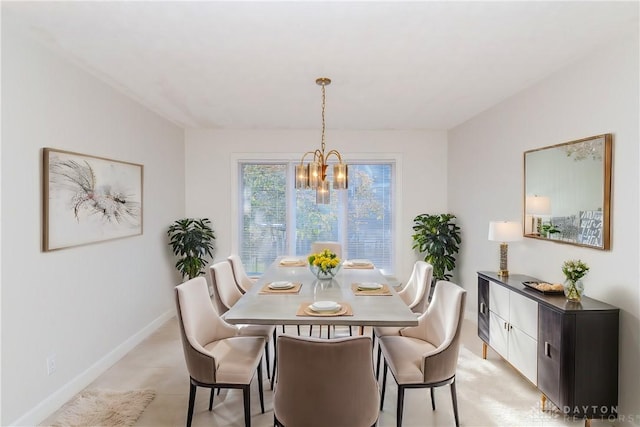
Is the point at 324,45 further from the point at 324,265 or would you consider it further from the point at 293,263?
the point at 293,263

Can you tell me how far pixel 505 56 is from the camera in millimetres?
2604

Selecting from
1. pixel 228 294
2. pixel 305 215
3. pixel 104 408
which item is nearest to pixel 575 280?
pixel 228 294

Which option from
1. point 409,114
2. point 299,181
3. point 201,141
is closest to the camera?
point 299,181

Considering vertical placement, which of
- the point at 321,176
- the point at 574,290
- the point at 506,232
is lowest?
the point at 574,290

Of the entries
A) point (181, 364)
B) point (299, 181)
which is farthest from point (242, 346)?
point (299, 181)

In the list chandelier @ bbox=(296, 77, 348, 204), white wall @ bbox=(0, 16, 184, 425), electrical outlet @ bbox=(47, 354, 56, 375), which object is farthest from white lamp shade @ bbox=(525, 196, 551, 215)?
electrical outlet @ bbox=(47, 354, 56, 375)

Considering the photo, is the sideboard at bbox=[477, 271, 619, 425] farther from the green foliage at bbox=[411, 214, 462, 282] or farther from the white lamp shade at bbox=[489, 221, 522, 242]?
the green foliage at bbox=[411, 214, 462, 282]

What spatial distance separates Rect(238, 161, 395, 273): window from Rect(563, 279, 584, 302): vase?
301 cm

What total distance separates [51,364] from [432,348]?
2.68 m

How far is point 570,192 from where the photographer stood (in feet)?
9.06

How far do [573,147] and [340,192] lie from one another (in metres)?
3.13

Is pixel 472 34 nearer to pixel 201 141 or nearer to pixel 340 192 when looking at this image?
pixel 340 192

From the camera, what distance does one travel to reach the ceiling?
78.7 inches

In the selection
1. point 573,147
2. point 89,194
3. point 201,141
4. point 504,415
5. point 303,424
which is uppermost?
point 201,141
